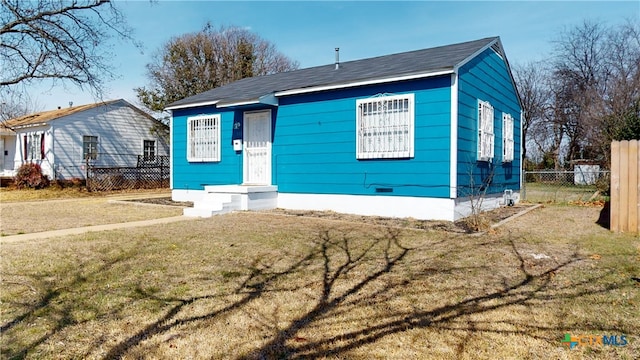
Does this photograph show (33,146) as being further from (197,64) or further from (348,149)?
(348,149)

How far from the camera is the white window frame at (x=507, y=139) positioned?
39.9 feet

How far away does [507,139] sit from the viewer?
40.6 feet

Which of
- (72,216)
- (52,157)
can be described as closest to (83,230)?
(72,216)

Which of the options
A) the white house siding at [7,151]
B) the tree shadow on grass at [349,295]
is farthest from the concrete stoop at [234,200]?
the white house siding at [7,151]

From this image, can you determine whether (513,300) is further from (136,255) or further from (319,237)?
(136,255)

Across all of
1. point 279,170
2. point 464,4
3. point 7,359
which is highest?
point 464,4

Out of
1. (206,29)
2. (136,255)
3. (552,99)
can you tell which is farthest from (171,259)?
(552,99)

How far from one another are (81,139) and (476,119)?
777 inches

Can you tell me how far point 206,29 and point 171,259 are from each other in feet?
90.2

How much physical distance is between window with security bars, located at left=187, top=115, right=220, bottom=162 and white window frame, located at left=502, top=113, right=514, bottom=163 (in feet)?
27.6

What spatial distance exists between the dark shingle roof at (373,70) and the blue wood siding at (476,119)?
450 mm

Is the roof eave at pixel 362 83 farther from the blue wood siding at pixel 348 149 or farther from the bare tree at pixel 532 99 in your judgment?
the bare tree at pixel 532 99

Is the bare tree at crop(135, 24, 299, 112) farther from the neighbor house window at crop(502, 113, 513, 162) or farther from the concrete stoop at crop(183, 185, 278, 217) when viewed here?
the neighbor house window at crop(502, 113, 513, 162)

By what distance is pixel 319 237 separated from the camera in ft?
21.8
